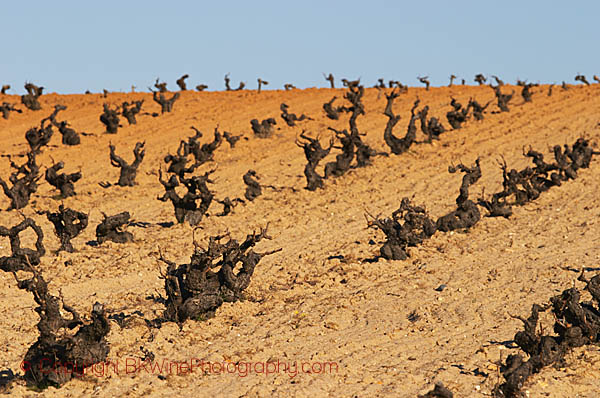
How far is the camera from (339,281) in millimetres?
13648

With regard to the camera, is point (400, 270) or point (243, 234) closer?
point (400, 270)

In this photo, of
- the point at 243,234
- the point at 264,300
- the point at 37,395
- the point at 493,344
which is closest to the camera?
the point at 37,395

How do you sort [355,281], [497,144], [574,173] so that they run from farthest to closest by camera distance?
[497,144], [574,173], [355,281]

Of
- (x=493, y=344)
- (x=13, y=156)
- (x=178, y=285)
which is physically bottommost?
(x=493, y=344)

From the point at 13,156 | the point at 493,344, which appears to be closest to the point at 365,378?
the point at 493,344

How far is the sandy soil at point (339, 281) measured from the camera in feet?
30.9

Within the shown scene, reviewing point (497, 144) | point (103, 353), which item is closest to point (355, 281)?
point (103, 353)

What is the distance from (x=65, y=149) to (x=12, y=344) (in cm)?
1998

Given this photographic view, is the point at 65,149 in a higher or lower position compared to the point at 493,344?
higher

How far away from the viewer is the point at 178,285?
37.4ft

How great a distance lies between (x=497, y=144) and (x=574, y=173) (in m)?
5.78

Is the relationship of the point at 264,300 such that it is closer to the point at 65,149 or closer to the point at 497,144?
the point at 497,144

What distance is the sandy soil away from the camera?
9.41 meters

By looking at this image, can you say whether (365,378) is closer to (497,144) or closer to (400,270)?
(400,270)
